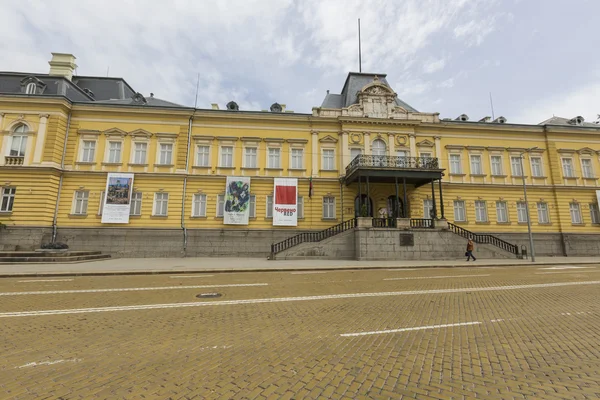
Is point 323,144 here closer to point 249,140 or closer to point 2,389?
point 249,140

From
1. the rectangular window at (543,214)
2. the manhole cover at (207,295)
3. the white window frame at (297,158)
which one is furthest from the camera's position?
the rectangular window at (543,214)

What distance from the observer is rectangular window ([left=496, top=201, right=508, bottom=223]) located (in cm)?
2539

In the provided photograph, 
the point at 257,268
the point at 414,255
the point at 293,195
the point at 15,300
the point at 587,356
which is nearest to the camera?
the point at 587,356

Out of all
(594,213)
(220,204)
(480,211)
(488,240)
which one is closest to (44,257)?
(220,204)

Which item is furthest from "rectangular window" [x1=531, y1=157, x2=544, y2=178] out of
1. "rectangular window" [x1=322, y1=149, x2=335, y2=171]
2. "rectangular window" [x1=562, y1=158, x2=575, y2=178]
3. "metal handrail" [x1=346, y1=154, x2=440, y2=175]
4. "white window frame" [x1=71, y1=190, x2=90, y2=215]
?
"white window frame" [x1=71, y1=190, x2=90, y2=215]

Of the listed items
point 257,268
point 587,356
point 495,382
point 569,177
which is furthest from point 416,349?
point 569,177

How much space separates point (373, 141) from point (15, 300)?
972 inches

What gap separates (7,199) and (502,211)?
138 ft

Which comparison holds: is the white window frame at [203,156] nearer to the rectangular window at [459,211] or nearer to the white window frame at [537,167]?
the rectangular window at [459,211]

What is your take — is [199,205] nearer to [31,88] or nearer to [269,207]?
[269,207]

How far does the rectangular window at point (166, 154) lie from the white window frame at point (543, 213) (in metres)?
34.4

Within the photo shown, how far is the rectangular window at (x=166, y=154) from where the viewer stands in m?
23.7

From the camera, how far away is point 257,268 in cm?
1486

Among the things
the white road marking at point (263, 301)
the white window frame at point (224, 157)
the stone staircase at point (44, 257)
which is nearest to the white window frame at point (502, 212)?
the white road marking at point (263, 301)
